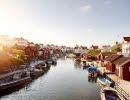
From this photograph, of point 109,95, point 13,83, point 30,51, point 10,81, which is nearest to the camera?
point 109,95

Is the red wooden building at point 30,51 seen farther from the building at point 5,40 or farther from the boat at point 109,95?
the boat at point 109,95

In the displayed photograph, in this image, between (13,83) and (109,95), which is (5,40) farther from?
(109,95)

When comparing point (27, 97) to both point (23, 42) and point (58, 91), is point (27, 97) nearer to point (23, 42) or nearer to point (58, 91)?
point (58, 91)

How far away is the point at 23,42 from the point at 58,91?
121 m

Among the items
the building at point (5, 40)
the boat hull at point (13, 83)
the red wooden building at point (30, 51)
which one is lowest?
the boat hull at point (13, 83)

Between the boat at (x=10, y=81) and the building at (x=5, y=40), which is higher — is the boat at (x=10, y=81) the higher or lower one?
the lower one

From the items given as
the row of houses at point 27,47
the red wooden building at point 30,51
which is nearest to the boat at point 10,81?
the row of houses at point 27,47

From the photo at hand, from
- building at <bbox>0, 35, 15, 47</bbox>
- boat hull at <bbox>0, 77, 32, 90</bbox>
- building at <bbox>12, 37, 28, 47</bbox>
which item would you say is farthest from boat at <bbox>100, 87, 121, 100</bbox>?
building at <bbox>12, 37, 28, 47</bbox>

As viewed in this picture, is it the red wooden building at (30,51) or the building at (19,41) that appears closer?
the red wooden building at (30,51)

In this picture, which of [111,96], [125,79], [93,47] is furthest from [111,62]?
[93,47]

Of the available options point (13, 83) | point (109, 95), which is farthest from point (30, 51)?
point (109, 95)

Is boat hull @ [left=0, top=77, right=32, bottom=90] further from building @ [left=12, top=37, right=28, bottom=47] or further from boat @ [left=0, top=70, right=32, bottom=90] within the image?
building @ [left=12, top=37, right=28, bottom=47]

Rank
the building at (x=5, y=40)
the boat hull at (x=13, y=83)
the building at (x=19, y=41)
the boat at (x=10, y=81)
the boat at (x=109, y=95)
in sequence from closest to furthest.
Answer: the boat at (x=109, y=95) < the boat hull at (x=13, y=83) < the boat at (x=10, y=81) < the building at (x=5, y=40) < the building at (x=19, y=41)

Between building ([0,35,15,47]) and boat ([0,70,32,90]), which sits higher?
building ([0,35,15,47])
